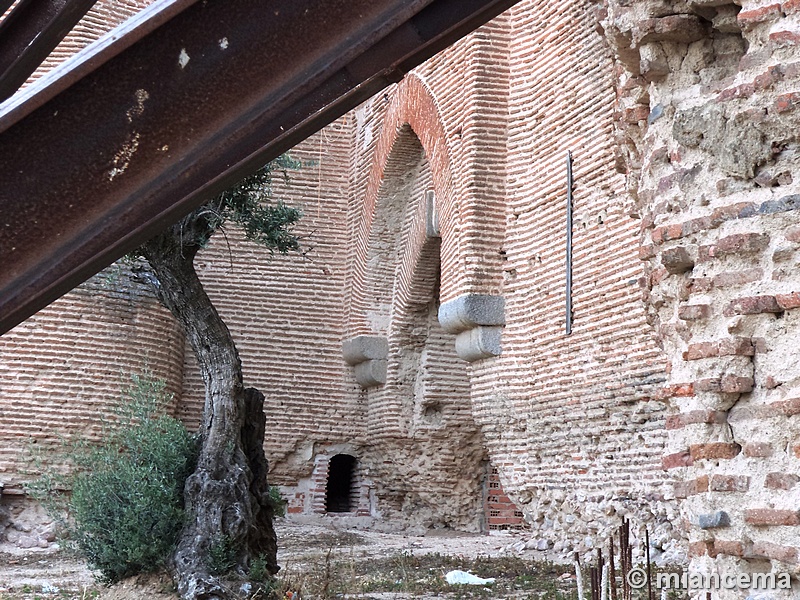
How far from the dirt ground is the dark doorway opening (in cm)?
93

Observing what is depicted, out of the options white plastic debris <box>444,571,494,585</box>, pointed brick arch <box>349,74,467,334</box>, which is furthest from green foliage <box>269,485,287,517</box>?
pointed brick arch <box>349,74,467,334</box>

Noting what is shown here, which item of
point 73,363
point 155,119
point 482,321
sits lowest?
point 155,119

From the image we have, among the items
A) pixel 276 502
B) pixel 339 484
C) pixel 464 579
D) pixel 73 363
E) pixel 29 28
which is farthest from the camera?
pixel 339 484

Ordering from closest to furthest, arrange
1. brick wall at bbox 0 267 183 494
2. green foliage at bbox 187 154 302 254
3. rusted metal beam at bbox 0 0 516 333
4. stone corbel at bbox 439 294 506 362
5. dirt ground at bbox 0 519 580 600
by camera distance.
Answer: rusted metal beam at bbox 0 0 516 333
dirt ground at bbox 0 519 580 600
green foliage at bbox 187 154 302 254
stone corbel at bbox 439 294 506 362
brick wall at bbox 0 267 183 494

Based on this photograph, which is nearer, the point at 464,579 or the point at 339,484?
the point at 464,579

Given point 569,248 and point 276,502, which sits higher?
point 569,248

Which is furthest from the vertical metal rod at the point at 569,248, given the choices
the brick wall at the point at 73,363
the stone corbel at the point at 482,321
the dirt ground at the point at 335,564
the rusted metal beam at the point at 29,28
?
the rusted metal beam at the point at 29,28

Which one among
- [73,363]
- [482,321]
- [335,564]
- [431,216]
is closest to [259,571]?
[335,564]

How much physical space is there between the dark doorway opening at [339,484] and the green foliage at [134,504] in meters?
6.36

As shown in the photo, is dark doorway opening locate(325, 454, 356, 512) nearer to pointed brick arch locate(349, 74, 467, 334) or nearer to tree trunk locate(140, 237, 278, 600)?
pointed brick arch locate(349, 74, 467, 334)

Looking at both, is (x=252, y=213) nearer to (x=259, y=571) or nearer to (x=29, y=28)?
(x=259, y=571)

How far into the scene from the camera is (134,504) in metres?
7.18

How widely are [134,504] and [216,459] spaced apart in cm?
68

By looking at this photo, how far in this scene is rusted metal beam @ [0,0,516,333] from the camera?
131 cm
